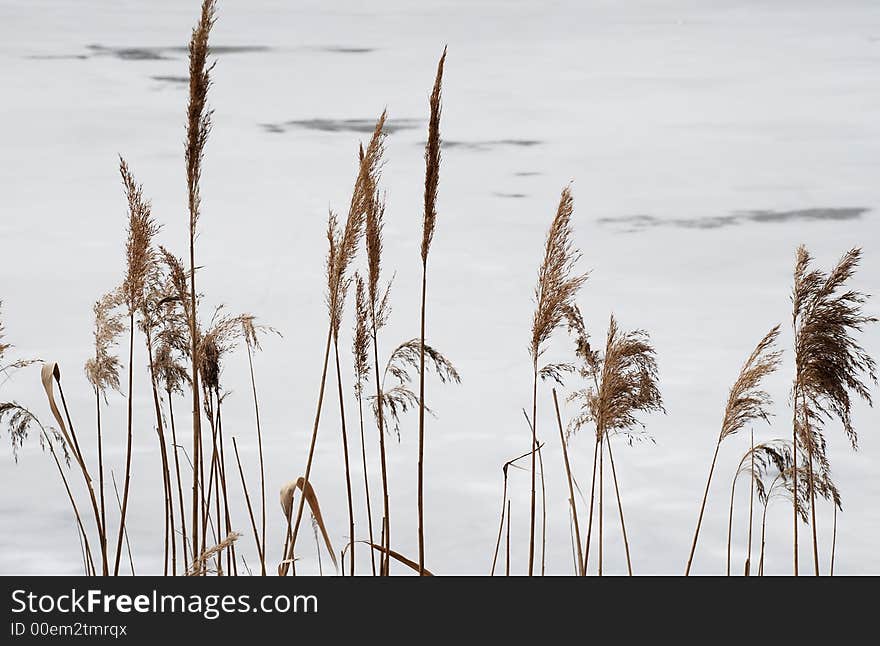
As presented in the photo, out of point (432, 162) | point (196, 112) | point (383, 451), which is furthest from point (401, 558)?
point (196, 112)

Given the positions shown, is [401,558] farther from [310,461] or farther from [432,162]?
[432,162]

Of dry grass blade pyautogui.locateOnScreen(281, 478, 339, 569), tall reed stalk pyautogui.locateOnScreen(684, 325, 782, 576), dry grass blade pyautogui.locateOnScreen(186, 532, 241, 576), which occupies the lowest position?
dry grass blade pyautogui.locateOnScreen(186, 532, 241, 576)

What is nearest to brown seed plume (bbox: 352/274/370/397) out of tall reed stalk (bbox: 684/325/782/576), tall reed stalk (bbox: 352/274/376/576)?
tall reed stalk (bbox: 352/274/376/576)

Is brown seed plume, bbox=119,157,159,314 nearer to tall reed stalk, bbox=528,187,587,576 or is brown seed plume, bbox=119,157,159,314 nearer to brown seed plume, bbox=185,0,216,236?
brown seed plume, bbox=185,0,216,236

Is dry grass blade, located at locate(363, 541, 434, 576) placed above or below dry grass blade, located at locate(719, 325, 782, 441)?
below

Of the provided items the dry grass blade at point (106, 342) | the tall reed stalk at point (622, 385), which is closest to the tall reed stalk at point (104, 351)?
the dry grass blade at point (106, 342)

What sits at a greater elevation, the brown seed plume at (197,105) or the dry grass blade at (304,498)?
the brown seed plume at (197,105)

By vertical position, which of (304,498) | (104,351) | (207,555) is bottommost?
(207,555)

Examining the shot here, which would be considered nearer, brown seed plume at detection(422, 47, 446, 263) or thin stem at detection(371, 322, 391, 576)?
brown seed plume at detection(422, 47, 446, 263)

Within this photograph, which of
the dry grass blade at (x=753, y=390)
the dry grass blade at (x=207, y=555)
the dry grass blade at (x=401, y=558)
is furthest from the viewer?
the dry grass blade at (x=753, y=390)

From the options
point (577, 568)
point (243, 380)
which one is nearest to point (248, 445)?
point (243, 380)

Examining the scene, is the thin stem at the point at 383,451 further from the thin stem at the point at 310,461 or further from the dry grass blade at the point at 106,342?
the dry grass blade at the point at 106,342
